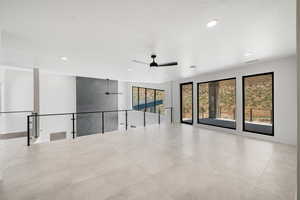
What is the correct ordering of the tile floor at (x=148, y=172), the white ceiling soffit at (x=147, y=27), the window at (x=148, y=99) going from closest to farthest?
the white ceiling soffit at (x=147, y=27), the tile floor at (x=148, y=172), the window at (x=148, y=99)

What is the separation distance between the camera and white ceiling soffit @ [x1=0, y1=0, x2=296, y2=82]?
1.84 meters

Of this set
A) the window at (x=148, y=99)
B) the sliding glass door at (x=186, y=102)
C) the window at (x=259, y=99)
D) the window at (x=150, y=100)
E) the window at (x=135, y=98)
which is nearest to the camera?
the window at (x=259, y=99)

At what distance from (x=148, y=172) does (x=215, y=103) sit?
232 inches

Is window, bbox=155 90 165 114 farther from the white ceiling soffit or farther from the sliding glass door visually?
the white ceiling soffit

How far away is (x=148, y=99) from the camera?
11461mm

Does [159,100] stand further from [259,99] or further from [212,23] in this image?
[212,23]

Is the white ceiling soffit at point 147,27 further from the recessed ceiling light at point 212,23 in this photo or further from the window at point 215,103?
the window at point 215,103

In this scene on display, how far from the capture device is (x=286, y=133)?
440cm

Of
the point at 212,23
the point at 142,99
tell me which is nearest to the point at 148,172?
the point at 212,23

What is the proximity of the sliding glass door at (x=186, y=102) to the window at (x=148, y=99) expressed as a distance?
79.4 inches

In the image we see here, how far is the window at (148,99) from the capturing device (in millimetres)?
10594

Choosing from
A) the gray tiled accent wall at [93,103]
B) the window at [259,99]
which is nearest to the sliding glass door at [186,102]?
the window at [259,99]

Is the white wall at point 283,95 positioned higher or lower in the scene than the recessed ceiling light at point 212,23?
lower

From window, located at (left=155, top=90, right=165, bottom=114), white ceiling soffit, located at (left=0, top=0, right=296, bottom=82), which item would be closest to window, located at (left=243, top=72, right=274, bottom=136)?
white ceiling soffit, located at (left=0, top=0, right=296, bottom=82)
